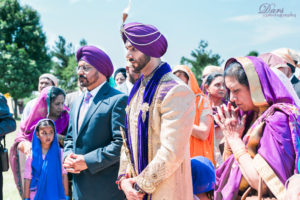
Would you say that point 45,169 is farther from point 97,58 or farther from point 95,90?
point 97,58

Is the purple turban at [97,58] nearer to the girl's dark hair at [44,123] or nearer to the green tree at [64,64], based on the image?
the girl's dark hair at [44,123]

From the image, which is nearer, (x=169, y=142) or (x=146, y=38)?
(x=169, y=142)

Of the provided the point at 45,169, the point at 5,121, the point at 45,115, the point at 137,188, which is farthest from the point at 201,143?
the point at 5,121

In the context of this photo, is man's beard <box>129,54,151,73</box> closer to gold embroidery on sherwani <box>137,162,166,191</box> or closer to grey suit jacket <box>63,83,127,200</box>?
gold embroidery on sherwani <box>137,162,166,191</box>

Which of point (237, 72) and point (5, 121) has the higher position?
point (237, 72)

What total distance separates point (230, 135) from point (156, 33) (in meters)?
0.95

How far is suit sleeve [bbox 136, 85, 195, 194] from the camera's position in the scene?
6.34 ft

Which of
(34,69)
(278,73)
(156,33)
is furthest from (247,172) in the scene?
(34,69)

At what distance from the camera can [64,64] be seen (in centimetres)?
4791

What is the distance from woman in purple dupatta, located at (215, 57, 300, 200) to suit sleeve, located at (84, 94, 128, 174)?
1.11 meters

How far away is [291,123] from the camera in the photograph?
70.6 inches

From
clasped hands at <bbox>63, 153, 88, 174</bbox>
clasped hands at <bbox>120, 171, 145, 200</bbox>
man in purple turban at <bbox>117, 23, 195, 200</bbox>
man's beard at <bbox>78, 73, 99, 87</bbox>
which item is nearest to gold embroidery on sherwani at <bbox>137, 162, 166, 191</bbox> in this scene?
man in purple turban at <bbox>117, 23, 195, 200</bbox>

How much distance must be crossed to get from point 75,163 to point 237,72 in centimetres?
179

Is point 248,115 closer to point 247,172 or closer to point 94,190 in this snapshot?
point 247,172
